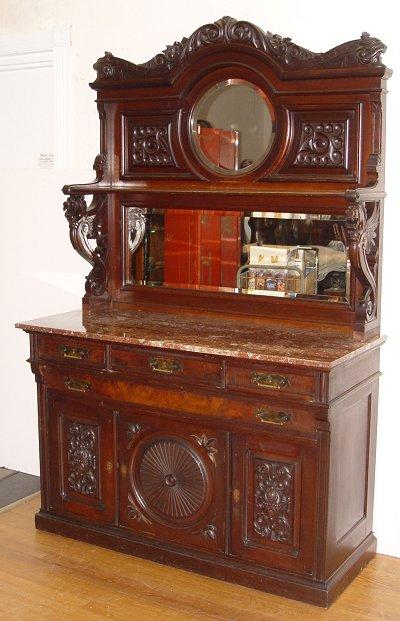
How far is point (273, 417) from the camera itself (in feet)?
9.22

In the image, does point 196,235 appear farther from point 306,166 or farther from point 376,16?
point 376,16

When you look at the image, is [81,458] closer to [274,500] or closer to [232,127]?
[274,500]

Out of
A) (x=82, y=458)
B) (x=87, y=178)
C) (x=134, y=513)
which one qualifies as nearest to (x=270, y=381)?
(x=134, y=513)

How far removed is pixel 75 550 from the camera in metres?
3.27

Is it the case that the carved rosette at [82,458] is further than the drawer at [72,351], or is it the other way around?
the carved rosette at [82,458]

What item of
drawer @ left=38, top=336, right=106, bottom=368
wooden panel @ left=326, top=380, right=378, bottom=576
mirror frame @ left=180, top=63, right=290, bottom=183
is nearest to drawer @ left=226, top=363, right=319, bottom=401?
wooden panel @ left=326, top=380, right=378, bottom=576

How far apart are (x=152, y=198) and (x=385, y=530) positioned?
1.64 metres

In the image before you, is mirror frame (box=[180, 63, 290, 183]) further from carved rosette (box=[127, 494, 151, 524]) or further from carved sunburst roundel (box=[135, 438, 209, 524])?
carved rosette (box=[127, 494, 151, 524])

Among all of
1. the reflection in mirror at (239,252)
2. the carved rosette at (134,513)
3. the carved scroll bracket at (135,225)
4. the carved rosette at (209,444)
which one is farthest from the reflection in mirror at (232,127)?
the carved rosette at (134,513)

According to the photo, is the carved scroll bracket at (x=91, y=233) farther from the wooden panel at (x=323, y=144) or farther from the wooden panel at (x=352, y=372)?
the wooden panel at (x=352, y=372)

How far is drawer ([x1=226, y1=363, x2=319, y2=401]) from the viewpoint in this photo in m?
2.71

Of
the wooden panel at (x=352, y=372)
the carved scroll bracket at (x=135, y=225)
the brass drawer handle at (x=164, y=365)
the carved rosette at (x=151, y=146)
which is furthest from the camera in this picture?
the carved scroll bracket at (x=135, y=225)

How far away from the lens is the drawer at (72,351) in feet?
10.3

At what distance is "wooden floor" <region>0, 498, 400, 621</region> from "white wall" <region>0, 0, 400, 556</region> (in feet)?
1.29
